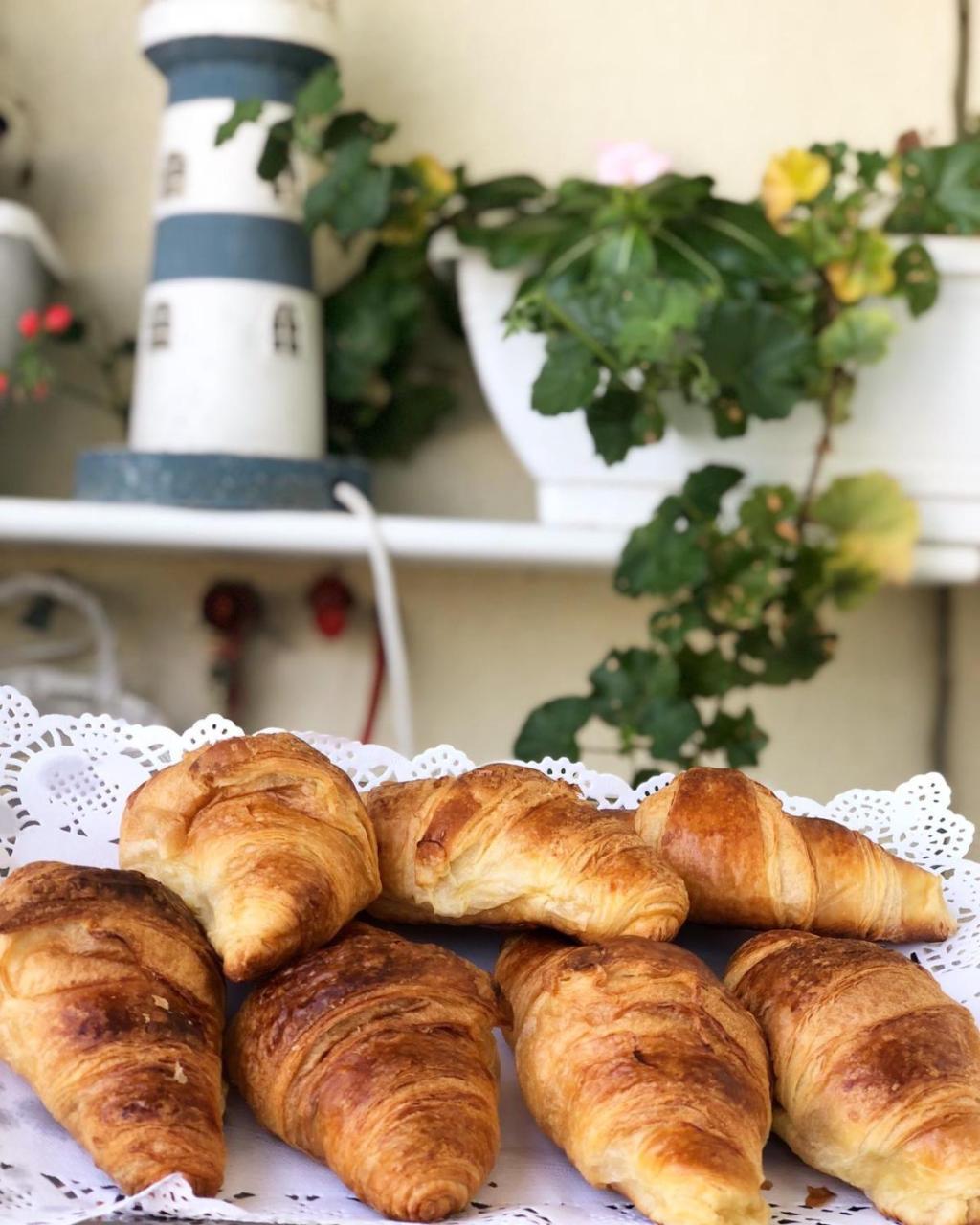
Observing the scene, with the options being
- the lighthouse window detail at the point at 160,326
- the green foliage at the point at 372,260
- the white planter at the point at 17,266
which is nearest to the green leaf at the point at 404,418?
the green foliage at the point at 372,260

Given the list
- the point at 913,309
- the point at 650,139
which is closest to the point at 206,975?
the point at 913,309

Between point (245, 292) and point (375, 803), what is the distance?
0.78 meters

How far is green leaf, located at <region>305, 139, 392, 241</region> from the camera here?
1207mm

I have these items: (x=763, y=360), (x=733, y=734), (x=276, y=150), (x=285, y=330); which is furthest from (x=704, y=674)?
(x=276, y=150)

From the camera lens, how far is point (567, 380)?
109 centimetres

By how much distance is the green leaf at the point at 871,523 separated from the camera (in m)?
1.17

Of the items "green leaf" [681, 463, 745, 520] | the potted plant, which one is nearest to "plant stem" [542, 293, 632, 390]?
the potted plant

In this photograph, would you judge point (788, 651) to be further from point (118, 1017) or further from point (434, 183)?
point (118, 1017)

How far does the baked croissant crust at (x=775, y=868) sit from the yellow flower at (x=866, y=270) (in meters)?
0.70

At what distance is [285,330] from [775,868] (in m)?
0.84

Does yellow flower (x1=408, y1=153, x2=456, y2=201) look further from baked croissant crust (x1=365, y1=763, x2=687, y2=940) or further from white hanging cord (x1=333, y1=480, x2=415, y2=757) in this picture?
baked croissant crust (x1=365, y1=763, x2=687, y2=940)

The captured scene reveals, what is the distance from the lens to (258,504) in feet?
3.89

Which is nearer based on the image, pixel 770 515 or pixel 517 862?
pixel 517 862

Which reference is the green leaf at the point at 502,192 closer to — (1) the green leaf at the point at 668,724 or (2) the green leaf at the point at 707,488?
(2) the green leaf at the point at 707,488
